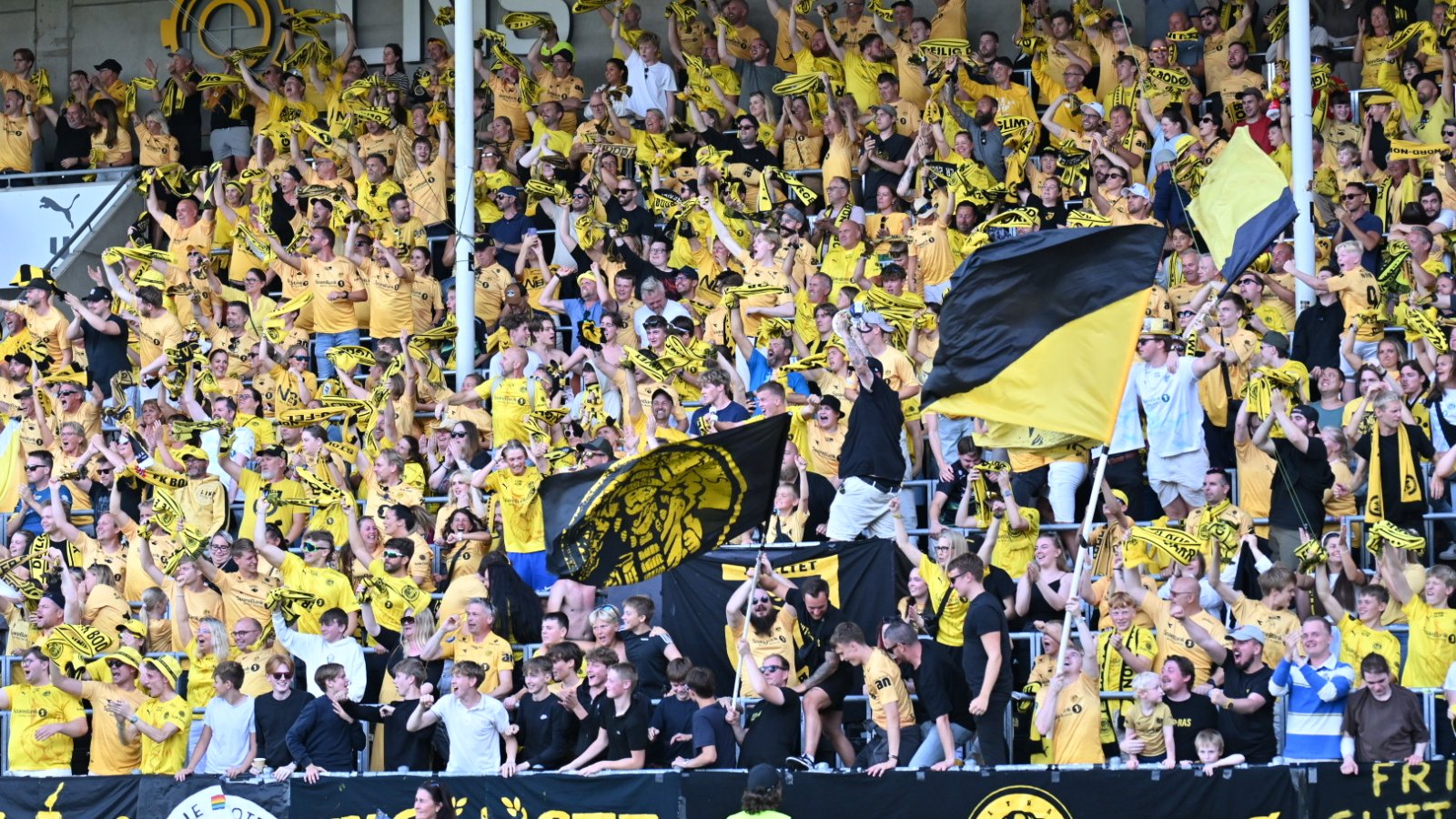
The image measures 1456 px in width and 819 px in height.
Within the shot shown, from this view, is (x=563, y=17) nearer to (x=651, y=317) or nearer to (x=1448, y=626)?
(x=651, y=317)

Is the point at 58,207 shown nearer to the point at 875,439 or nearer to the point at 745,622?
the point at 875,439

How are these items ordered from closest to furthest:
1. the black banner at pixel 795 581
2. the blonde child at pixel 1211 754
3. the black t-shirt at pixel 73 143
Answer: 1. the blonde child at pixel 1211 754
2. the black banner at pixel 795 581
3. the black t-shirt at pixel 73 143

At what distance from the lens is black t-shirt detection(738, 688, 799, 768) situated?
14359 millimetres

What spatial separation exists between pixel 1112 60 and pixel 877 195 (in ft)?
9.73

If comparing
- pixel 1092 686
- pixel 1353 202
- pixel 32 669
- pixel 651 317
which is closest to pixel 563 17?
pixel 651 317

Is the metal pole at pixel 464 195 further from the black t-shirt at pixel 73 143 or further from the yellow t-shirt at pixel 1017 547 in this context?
the black t-shirt at pixel 73 143

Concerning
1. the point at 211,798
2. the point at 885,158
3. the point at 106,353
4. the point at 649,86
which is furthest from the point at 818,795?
the point at 649,86

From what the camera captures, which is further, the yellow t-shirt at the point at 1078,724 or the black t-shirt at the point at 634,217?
the black t-shirt at the point at 634,217

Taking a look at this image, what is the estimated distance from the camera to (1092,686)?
46.8 feet

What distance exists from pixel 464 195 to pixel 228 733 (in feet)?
20.7

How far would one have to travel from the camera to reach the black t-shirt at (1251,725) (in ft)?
45.1

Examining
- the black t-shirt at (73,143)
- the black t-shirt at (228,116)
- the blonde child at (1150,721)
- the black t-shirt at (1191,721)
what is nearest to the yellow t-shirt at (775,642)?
the blonde child at (1150,721)

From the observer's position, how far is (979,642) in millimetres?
14211

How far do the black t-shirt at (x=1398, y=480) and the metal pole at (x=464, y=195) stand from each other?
7555mm
